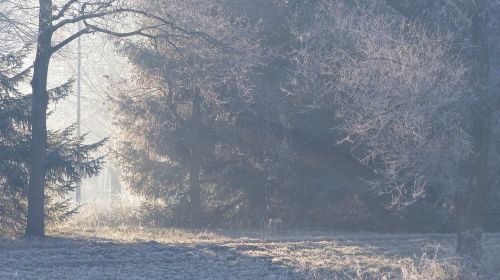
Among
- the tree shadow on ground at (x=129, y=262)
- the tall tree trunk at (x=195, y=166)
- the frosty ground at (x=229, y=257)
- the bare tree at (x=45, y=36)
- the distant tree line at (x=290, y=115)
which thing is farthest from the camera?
the tall tree trunk at (x=195, y=166)

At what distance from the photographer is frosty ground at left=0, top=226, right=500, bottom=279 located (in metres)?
12.5

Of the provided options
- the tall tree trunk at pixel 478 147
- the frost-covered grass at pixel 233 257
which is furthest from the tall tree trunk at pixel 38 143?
the tall tree trunk at pixel 478 147

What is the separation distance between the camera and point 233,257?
46.5ft

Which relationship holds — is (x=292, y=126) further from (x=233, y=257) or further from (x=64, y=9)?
(x=64, y=9)

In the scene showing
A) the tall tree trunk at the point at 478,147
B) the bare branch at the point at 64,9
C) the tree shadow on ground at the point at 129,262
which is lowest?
the tree shadow on ground at the point at 129,262

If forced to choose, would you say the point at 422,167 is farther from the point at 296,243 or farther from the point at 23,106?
the point at 23,106

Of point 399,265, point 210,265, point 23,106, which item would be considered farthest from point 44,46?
point 399,265

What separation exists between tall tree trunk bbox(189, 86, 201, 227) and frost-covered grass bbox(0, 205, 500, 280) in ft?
15.7

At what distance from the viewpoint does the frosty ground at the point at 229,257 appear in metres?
12.5

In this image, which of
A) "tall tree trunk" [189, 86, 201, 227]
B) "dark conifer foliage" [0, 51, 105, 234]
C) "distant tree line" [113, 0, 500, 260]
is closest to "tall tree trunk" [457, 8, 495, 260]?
"distant tree line" [113, 0, 500, 260]

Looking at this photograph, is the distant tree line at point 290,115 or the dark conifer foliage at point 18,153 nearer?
the distant tree line at point 290,115

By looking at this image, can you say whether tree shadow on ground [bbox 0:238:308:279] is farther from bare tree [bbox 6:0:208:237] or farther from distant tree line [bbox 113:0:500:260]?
distant tree line [bbox 113:0:500:260]

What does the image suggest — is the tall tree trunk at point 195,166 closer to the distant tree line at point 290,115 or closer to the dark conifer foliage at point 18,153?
the distant tree line at point 290,115

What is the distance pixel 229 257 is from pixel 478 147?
16.6 ft
